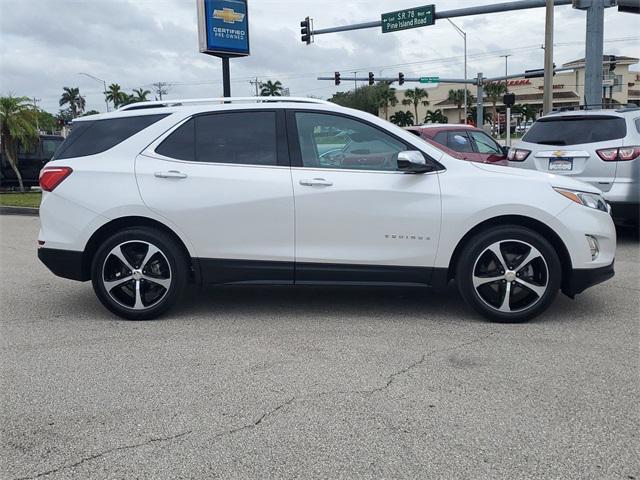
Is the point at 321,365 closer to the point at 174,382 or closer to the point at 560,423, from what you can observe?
the point at 174,382

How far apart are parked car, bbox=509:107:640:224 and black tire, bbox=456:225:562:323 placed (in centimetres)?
366

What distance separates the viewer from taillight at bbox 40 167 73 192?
17.0 feet

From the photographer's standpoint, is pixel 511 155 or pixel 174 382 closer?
pixel 174 382

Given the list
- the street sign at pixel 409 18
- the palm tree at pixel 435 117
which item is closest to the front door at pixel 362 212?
the street sign at pixel 409 18

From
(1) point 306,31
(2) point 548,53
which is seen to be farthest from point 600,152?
(1) point 306,31

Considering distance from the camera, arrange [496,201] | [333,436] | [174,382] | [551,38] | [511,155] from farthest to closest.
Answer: [551,38] → [511,155] → [496,201] → [174,382] → [333,436]

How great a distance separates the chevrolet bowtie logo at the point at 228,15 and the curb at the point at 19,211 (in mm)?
6154

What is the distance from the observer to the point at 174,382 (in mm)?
3875

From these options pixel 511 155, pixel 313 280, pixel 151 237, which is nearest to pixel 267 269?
pixel 313 280

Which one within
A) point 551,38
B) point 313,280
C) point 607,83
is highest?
point 551,38

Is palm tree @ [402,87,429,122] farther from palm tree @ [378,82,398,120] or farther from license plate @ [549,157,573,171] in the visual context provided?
license plate @ [549,157,573,171]

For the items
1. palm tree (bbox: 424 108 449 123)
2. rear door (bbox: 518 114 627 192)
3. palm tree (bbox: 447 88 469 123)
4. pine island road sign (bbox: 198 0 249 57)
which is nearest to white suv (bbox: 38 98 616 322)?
rear door (bbox: 518 114 627 192)

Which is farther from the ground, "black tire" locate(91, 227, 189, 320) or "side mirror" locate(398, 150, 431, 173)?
"side mirror" locate(398, 150, 431, 173)

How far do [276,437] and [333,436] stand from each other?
0.96 ft
